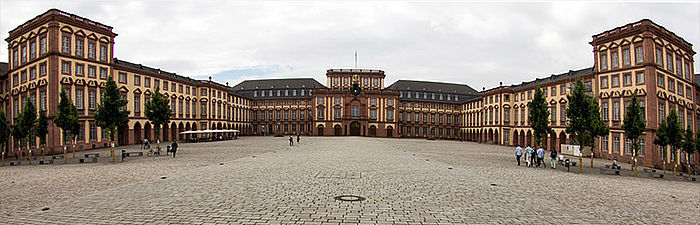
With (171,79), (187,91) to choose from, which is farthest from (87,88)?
(187,91)

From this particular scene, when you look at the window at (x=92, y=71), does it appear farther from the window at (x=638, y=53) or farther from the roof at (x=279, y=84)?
the window at (x=638, y=53)

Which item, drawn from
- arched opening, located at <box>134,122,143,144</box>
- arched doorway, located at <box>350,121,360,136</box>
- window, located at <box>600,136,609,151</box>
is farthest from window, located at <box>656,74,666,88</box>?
arched opening, located at <box>134,122,143,144</box>

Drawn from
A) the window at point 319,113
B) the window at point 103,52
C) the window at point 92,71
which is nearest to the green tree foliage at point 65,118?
the window at point 92,71

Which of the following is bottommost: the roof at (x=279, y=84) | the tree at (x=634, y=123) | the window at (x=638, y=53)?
the tree at (x=634, y=123)

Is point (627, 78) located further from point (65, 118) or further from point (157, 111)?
point (65, 118)

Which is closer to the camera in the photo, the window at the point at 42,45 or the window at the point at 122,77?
the window at the point at 42,45

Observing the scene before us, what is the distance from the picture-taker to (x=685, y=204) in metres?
14.1

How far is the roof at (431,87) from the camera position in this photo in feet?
326

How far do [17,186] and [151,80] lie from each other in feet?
142

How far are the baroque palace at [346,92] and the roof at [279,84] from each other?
11355 mm

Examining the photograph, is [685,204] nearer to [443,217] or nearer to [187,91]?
[443,217]

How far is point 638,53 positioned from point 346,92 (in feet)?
192

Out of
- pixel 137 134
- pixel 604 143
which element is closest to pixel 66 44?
pixel 137 134

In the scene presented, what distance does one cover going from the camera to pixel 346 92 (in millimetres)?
88188
